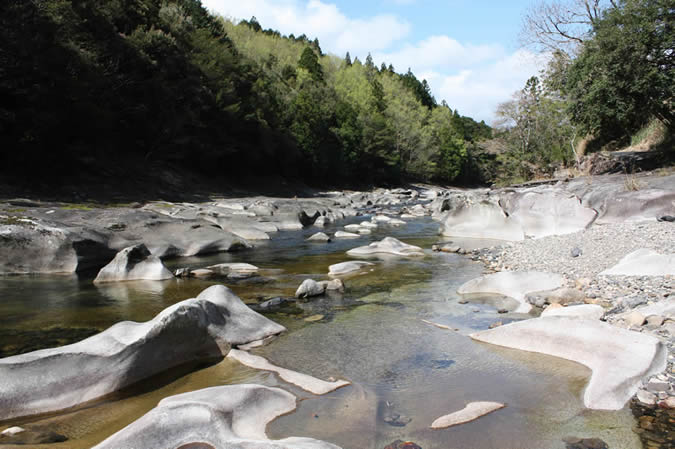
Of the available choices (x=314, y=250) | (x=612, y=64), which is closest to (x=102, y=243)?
(x=314, y=250)

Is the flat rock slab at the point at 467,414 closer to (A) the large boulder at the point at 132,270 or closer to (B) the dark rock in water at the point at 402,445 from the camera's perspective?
(B) the dark rock in water at the point at 402,445

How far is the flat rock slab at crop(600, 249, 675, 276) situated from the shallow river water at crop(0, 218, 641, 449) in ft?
6.30

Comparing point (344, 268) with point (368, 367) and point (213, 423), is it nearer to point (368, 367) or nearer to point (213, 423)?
point (368, 367)

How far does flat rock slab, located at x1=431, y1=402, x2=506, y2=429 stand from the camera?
3.11 metres

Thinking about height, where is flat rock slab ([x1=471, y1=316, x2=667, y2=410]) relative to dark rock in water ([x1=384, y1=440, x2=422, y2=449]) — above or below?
above

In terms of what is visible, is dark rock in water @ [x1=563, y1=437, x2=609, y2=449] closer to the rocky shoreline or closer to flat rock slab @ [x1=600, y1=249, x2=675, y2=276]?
the rocky shoreline

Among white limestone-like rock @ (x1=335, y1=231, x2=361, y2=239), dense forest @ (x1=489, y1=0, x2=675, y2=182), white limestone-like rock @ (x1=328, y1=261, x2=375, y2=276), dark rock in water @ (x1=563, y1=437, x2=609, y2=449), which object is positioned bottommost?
dark rock in water @ (x1=563, y1=437, x2=609, y2=449)

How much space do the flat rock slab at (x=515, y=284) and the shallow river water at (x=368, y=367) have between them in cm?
35

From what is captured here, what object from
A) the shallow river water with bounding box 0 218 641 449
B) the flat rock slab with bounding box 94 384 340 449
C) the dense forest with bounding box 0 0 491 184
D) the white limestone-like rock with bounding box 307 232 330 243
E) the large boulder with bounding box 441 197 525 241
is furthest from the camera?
the dense forest with bounding box 0 0 491 184

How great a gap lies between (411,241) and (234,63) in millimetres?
29081

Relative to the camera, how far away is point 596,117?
19828 mm

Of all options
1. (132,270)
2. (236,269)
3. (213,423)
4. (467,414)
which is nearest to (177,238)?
(236,269)

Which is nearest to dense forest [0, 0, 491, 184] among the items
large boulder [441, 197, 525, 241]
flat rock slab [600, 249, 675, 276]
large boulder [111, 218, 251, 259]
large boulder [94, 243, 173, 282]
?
large boulder [111, 218, 251, 259]

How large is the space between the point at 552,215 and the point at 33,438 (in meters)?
12.0
